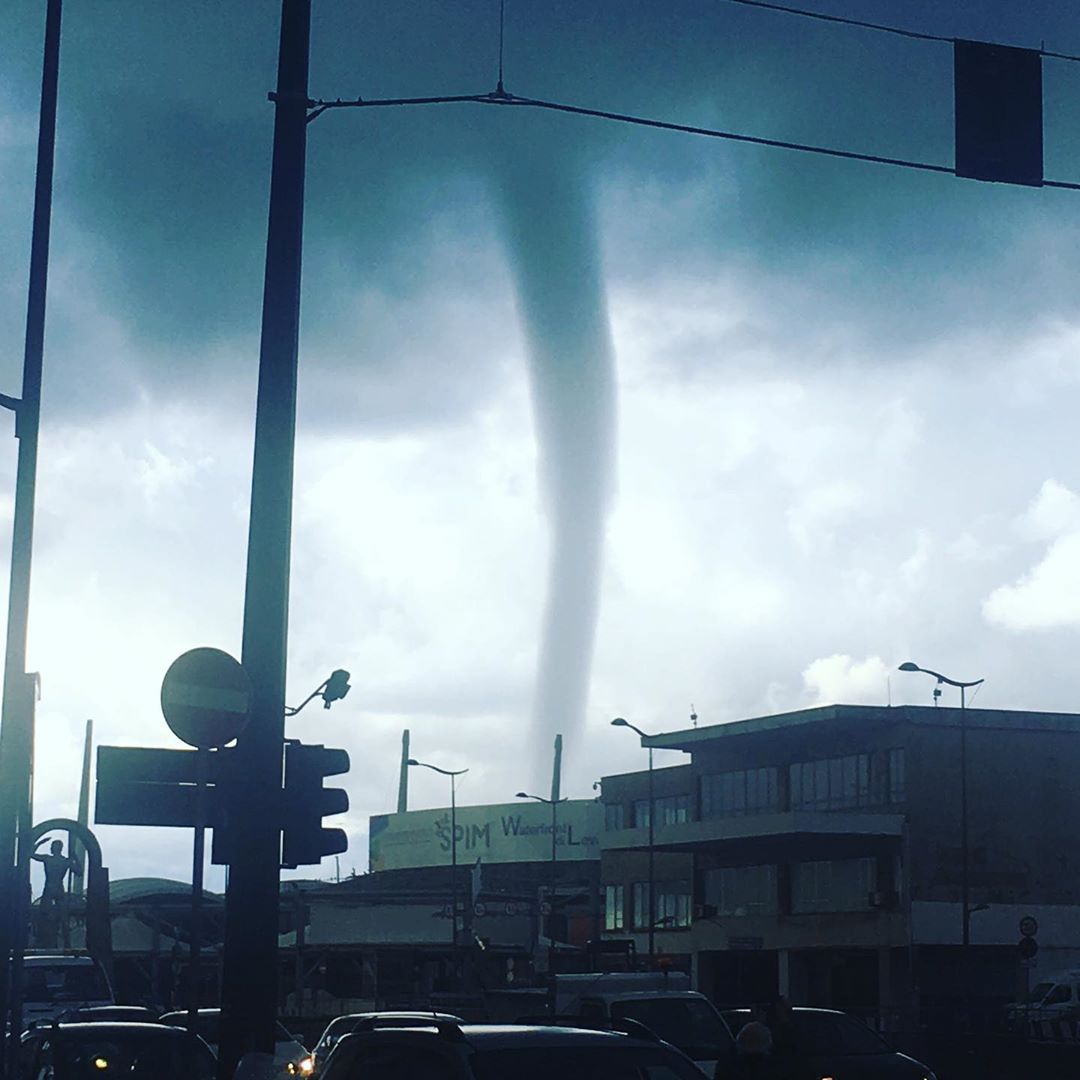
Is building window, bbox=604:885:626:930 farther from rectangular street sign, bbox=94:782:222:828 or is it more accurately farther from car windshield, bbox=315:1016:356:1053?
rectangular street sign, bbox=94:782:222:828

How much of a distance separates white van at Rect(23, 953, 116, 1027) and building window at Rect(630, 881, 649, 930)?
188 ft

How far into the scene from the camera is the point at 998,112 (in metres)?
14.1

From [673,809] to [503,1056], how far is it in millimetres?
80826

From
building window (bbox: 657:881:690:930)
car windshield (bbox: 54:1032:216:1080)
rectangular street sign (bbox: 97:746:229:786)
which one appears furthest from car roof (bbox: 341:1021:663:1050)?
building window (bbox: 657:881:690:930)

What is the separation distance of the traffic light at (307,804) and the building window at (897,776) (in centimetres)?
6277

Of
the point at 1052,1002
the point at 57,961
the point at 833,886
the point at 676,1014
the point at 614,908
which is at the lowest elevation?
the point at 1052,1002

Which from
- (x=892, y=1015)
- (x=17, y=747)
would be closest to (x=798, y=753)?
(x=892, y=1015)

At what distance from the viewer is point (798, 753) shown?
8012 cm

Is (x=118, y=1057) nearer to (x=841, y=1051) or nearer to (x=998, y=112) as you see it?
(x=841, y=1051)

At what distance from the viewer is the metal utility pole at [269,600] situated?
393 inches

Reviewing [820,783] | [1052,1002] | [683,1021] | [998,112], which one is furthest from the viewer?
[820,783]

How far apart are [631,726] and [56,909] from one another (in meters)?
54.8

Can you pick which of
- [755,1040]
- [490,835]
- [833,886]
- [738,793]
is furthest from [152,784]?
[490,835]

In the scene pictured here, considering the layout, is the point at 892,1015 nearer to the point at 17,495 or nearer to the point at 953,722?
the point at 953,722
